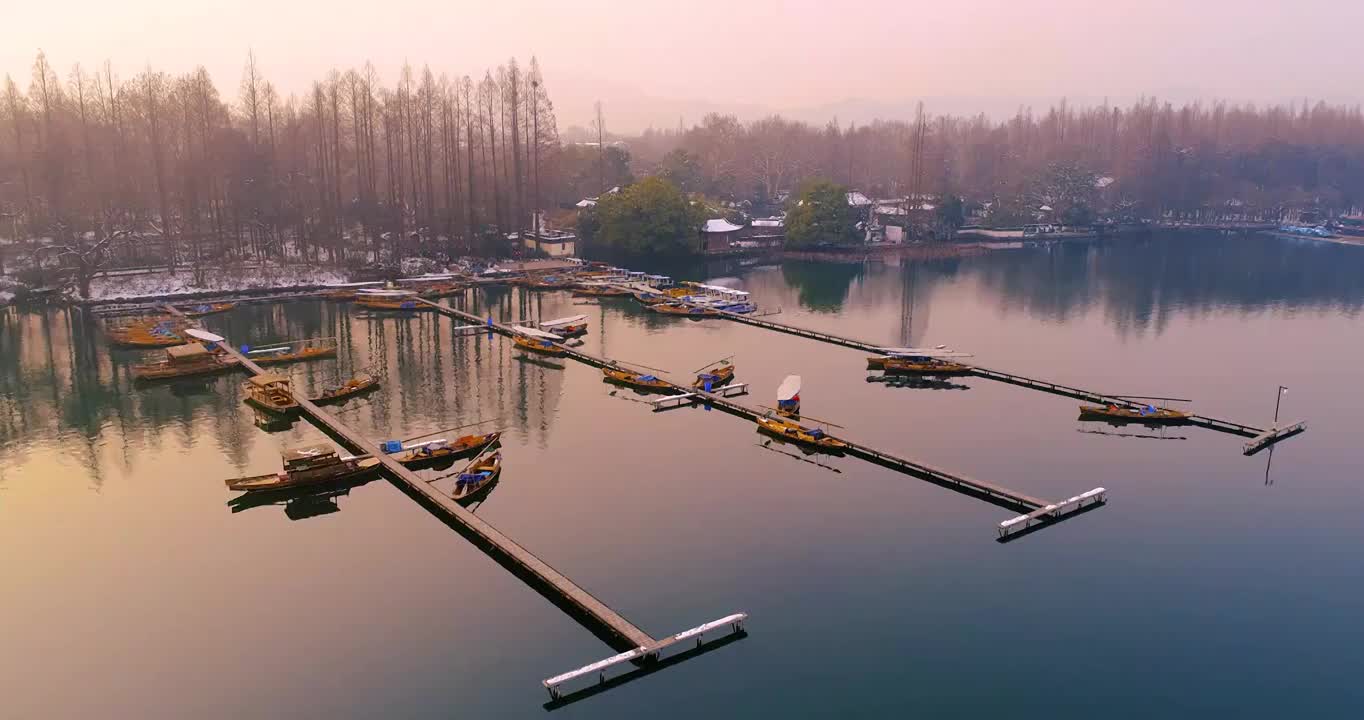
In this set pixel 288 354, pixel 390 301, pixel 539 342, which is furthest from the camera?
pixel 390 301

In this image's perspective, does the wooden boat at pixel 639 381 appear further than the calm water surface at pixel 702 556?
Yes

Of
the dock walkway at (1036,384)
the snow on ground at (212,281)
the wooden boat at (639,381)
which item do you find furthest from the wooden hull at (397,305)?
the wooden boat at (639,381)

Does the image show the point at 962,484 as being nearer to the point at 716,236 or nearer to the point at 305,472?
the point at 305,472

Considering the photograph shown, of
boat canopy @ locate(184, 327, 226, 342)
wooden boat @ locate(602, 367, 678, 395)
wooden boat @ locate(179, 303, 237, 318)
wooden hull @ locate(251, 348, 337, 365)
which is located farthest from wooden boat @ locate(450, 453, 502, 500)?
wooden boat @ locate(179, 303, 237, 318)

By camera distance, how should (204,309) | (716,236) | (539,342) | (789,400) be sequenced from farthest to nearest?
1. (716,236)
2. (204,309)
3. (539,342)
4. (789,400)

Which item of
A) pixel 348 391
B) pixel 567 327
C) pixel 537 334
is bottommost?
pixel 348 391

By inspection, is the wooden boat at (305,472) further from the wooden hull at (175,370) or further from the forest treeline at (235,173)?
the forest treeline at (235,173)

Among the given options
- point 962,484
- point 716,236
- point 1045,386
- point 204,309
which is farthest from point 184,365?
point 716,236
